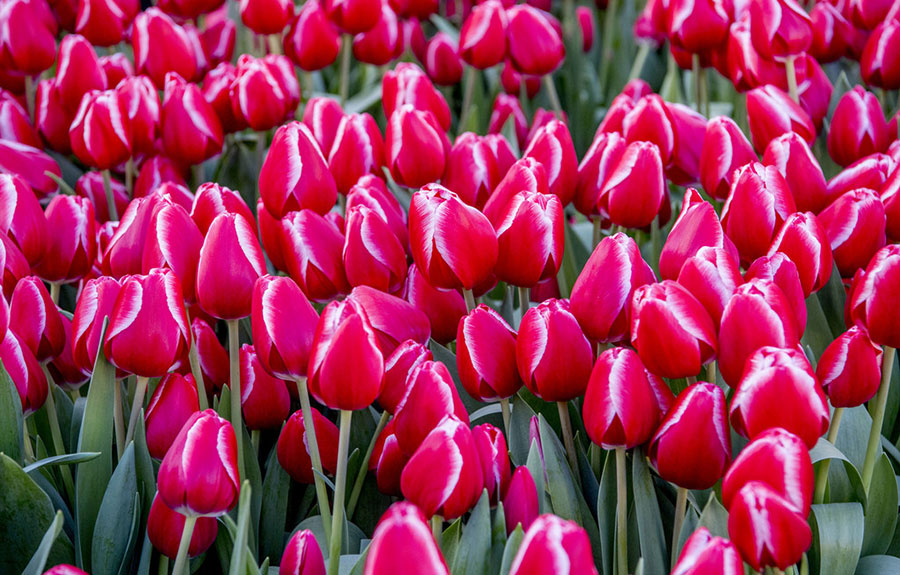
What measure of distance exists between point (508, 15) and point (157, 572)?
1.01 metres

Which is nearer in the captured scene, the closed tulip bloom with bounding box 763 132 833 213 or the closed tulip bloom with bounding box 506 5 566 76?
the closed tulip bloom with bounding box 763 132 833 213

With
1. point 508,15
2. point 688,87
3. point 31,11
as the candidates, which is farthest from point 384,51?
point 688,87

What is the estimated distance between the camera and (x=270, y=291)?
0.72 metres

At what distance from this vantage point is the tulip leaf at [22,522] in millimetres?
769

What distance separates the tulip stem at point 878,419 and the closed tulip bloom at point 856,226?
12 cm

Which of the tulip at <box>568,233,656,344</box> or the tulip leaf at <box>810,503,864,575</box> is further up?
the tulip at <box>568,233,656,344</box>

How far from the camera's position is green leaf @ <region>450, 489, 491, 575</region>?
67cm

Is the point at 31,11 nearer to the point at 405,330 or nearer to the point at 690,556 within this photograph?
the point at 405,330

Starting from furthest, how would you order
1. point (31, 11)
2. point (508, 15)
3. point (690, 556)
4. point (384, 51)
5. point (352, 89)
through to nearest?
1. point (352, 89)
2. point (384, 51)
3. point (508, 15)
4. point (31, 11)
5. point (690, 556)

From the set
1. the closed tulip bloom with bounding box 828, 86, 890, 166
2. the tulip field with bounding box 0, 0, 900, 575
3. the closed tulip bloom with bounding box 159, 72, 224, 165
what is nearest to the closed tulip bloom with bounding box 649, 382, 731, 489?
the tulip field with bounding box 0, 0, 900, 575

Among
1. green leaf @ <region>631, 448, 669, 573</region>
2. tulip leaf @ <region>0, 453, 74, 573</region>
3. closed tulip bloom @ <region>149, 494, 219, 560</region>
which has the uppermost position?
green leaf @ <region>631, 448, 669, 573</region>

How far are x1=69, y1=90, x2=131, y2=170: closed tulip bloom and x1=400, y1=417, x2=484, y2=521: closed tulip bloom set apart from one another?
708 millimetres

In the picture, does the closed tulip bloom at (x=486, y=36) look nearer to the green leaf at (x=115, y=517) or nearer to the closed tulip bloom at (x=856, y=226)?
the closed tulip bloom at (x=856, y=226)

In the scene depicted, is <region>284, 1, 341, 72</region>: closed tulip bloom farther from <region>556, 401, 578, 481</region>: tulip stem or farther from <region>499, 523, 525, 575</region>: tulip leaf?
<region>499, 523, 525, 575</region>: tulip leaf
